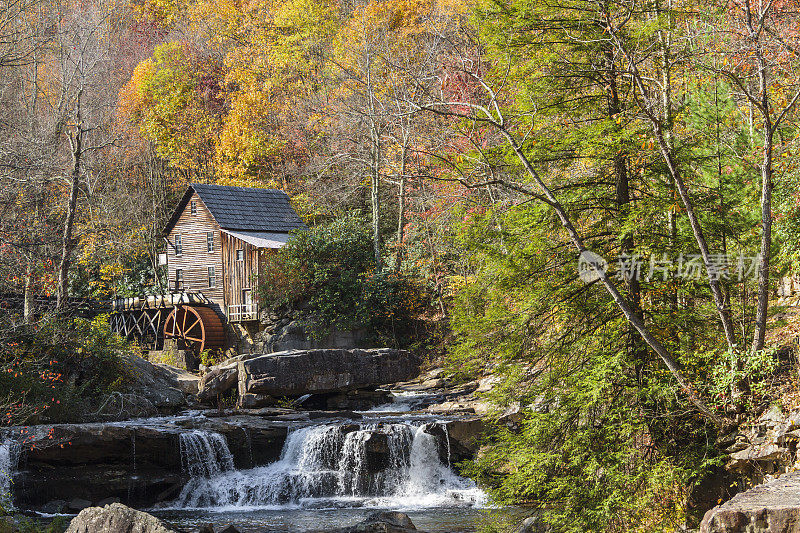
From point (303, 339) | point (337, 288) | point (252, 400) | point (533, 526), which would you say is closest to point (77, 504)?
point (252, 400)

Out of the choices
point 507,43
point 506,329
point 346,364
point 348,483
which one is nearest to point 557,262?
point 506,329

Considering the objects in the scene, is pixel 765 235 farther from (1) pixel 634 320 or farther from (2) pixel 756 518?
(2) pixel 756 518

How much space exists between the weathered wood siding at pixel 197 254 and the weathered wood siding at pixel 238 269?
0.37 meters

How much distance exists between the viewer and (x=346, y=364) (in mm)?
19016

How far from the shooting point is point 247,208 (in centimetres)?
2947

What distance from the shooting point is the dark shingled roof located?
2883 cm

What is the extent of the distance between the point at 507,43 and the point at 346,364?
1168 cm

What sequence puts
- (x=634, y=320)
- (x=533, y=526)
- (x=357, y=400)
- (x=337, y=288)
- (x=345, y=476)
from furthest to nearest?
(x=337, y=288)
(x=357, y=400)
(x=345, y=476)
(x=533, y=526)
(x=634, y=320)

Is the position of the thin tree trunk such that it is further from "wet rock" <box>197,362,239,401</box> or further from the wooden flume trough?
the wooden flume trough

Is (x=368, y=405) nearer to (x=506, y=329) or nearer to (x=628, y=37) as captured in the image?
(x=506, y=329)

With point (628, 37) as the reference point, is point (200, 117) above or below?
above

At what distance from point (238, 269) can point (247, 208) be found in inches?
108

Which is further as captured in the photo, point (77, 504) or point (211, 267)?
point (211, 267)

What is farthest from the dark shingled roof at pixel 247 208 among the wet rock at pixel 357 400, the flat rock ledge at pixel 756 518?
the flat rock ledge at pixel 756 518
